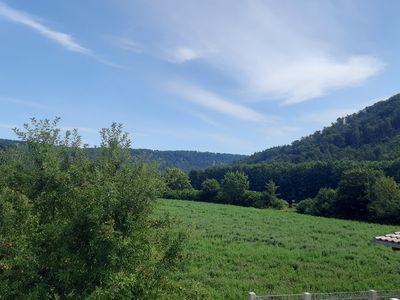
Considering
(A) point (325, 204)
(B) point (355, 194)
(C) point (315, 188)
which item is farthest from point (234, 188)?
(B) point (355, 194)

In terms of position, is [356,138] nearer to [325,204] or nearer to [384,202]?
[325,204]

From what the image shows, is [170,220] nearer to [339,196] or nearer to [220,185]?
[339,196]

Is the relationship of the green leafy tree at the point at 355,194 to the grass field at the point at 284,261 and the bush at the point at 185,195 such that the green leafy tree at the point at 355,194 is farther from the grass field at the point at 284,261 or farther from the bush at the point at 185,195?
the bush at the point at 185,195

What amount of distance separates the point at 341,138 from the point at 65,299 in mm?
166146

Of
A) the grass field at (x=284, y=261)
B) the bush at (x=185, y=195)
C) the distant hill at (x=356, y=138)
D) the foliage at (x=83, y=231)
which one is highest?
the distant hill at (x=356, y=138)

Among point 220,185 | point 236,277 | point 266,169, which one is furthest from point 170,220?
point 266,169

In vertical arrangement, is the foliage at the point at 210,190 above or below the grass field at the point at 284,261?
above

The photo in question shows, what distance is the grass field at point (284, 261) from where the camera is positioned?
18953mm

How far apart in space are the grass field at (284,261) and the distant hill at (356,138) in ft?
297

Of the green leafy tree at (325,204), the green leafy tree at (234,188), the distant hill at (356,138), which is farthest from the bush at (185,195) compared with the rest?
the distant hill at (356,138)

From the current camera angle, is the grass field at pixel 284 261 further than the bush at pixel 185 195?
No

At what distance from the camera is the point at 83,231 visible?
7.67 meters

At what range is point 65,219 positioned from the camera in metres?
8.16

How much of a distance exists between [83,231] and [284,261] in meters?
19.1
